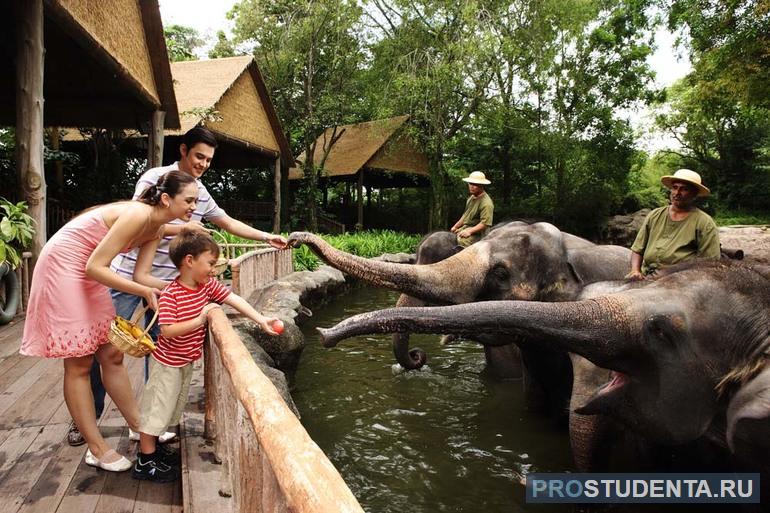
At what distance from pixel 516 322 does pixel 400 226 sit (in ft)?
81.0

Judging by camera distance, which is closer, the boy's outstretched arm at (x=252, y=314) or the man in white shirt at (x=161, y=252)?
the boy's outstretched arm at (x=252, y=314)

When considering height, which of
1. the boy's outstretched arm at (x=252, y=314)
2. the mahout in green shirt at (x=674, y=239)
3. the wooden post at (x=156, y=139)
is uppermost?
the wooden post at (x=156, y=139)

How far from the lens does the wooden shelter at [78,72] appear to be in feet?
19.4

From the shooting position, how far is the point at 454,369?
6934 mm

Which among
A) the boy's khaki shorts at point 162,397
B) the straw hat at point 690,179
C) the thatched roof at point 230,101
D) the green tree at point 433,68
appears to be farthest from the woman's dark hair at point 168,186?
the green tree at point 433,68

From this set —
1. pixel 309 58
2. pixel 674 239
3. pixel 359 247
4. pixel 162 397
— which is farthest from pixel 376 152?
pixel 162 397

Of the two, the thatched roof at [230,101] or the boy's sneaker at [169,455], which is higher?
the thatched roof at [230,101]

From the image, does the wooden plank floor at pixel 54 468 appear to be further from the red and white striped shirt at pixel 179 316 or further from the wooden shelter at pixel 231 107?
the wooden shelter at pixel 231 107

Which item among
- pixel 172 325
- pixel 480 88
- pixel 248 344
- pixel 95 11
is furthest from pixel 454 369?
pixel 480 88

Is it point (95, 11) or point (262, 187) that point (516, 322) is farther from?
point (262, 187)

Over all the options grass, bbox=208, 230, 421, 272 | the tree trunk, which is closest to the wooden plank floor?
grass, bbox=208, 230, 421, 272

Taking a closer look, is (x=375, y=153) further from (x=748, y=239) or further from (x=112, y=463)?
(x=112, y=463)

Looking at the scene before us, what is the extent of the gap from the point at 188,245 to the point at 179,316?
35 centimetres

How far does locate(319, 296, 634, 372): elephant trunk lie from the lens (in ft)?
9.07
